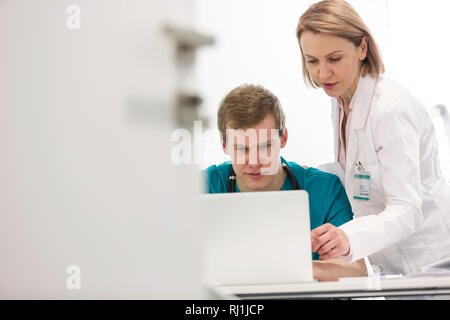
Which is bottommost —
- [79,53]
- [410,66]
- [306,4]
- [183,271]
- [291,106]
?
[183,271]

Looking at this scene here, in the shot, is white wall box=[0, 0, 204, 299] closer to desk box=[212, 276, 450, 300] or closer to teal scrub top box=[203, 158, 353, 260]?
desk box=[212, 276, 450, 300]

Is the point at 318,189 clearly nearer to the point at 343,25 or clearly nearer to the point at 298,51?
the point at 343,25

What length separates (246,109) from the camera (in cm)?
142

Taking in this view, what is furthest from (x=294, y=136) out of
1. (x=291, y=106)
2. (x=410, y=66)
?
(x=410, y=66)

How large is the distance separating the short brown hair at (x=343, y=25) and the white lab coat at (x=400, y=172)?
61 millimetres

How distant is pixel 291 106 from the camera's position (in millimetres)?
2002

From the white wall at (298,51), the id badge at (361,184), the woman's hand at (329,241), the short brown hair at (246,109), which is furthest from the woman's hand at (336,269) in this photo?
the white wall at (298,51)

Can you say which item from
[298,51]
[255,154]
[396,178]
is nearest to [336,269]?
[396,178]

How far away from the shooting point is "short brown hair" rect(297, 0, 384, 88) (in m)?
1.38

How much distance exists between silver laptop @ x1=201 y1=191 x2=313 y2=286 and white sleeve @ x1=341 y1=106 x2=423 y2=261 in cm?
37

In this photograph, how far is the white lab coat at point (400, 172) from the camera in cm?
123

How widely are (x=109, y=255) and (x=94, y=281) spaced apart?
0.07 ft

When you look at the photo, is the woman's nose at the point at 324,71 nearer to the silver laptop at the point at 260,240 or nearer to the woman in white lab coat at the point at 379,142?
the woman in white lab coat at the point at 379,142

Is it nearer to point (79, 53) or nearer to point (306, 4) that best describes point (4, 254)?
point (79, 53)
